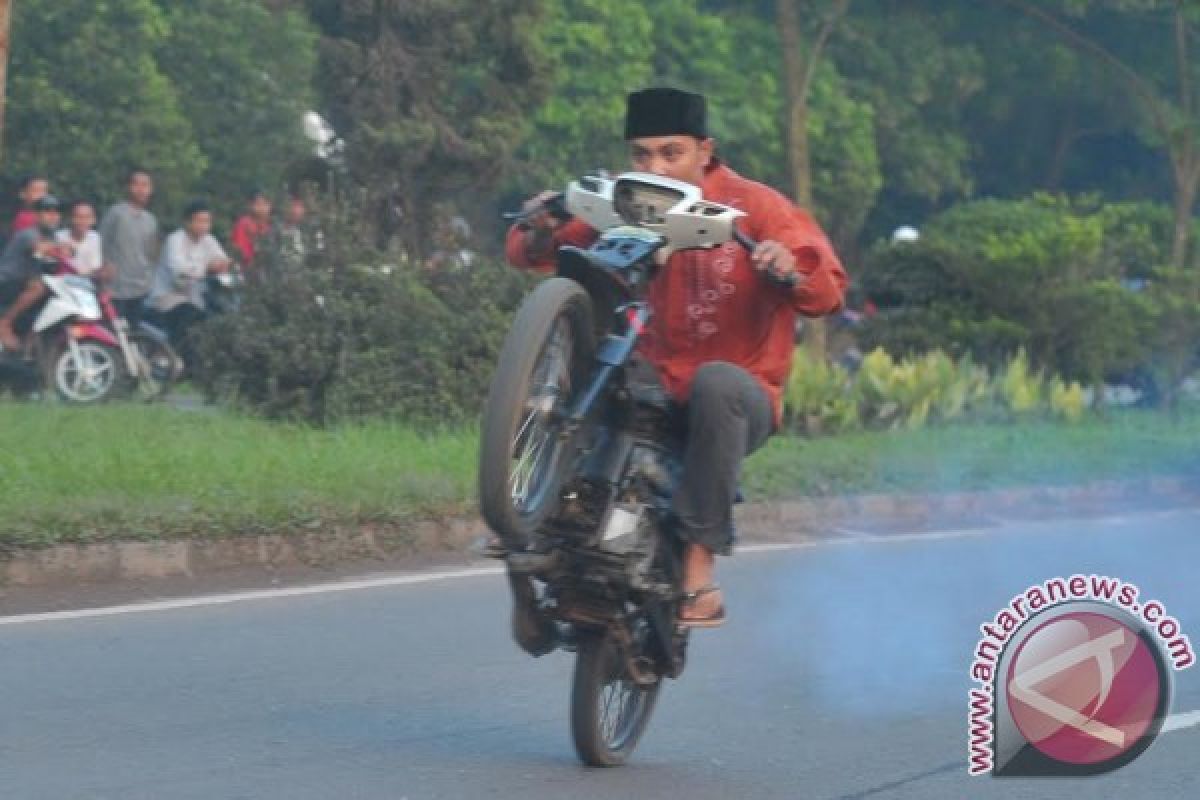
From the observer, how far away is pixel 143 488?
11.3 meters

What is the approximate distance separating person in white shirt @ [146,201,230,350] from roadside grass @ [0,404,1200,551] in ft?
10.8

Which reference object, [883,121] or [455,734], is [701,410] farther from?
[883,121]

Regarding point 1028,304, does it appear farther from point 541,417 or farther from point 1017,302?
point 541,417

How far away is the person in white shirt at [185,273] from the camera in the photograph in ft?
62.2

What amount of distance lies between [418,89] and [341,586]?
905 cm

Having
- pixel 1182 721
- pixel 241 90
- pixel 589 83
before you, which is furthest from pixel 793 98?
pixel 1182 721

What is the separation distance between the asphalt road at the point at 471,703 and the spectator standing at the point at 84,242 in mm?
8155

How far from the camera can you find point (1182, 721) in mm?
7715

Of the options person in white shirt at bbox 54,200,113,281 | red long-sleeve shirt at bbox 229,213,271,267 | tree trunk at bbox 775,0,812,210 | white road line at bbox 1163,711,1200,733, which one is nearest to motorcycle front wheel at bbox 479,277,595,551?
white road line at bbox 1163,711,1200,733

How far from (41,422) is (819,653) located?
20.7 feet

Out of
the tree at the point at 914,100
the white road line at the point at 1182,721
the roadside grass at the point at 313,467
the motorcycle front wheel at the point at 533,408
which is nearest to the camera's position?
the motorcycle front wheel at the point at 533,408

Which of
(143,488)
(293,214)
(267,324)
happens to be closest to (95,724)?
(143,488)

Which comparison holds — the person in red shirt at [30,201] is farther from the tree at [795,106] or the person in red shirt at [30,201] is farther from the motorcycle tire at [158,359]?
the tree at [795,106]

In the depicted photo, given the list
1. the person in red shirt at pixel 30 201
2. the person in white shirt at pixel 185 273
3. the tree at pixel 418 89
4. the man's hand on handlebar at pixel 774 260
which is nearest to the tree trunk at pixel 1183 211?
the tree at pixel 418 89
